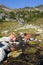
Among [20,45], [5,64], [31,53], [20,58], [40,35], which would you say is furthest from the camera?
[40,35]

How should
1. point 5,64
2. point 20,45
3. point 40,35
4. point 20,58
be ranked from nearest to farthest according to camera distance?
point 5,64, point 20,58, point 20,45, point 40,35

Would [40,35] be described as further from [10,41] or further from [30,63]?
[30,63]

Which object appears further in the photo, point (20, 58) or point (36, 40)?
point (36, 40)

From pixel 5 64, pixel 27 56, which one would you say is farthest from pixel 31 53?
pixel 5 64

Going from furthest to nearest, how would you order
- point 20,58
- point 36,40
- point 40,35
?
point 40,35 < point 36,40 < point 20,58

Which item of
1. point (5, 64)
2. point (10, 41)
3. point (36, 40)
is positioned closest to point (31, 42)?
point (36, 40)

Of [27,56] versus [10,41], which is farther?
[10,41]

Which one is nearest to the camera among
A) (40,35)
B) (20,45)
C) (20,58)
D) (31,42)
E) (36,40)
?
(20,58)

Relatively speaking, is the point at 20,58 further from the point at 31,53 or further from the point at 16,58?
the point at 31,53
